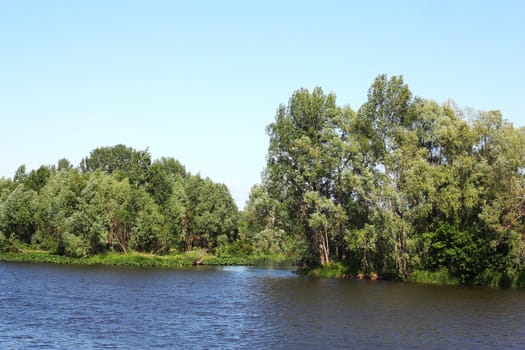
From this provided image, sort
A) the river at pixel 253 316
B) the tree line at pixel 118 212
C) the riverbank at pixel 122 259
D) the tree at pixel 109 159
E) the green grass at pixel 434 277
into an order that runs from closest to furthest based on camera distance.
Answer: the river at pixel 253 316 < the green grass at pixel 434 277 < the riverbank at pixel 122 259 < the tree line at pixel 118 212 < the tree at pixel 109 159

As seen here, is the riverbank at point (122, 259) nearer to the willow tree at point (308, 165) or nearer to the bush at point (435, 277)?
the willow tree at point (308, 165)

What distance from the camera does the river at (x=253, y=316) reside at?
29.9 metres

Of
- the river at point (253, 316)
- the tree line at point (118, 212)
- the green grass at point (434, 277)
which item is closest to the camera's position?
the river at point (253, 316)

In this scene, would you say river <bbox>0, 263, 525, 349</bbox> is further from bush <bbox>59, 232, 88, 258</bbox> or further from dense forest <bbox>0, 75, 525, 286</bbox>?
bush <bbox>59, 232, 88, 258</bbox>

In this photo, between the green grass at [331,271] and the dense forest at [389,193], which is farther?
the green grass at [331,271]

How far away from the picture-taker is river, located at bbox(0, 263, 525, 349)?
98.1 feet

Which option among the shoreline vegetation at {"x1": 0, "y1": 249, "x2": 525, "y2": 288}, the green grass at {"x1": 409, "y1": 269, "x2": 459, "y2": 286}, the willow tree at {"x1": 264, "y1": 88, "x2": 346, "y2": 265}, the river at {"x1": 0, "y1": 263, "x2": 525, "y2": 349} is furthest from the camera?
the willow tree at {"x1": 264, "y1": 88, "x2": 346, "y2": 265}

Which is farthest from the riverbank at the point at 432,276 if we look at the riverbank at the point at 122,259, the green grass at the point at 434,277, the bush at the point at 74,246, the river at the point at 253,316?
the bush at the point at 74,246

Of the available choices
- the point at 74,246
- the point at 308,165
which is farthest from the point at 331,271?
the point at 74,246

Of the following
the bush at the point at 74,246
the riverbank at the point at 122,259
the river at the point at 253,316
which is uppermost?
the bush at the point at 74,246

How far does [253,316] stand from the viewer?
127ft

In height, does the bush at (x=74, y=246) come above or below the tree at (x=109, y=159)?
below

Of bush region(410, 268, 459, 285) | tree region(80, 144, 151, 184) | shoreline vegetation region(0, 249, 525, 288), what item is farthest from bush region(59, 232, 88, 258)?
tree region(80, 144, 151, 184)

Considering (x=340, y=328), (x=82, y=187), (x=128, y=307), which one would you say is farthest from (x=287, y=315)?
(x=82, y=187)
